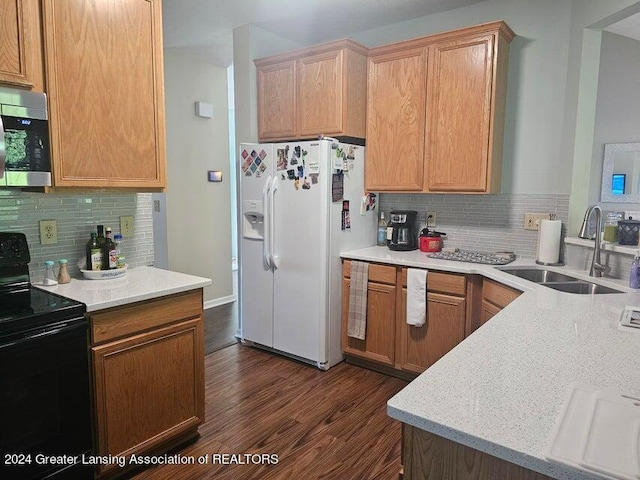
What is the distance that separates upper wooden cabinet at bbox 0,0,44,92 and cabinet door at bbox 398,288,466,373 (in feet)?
7.65

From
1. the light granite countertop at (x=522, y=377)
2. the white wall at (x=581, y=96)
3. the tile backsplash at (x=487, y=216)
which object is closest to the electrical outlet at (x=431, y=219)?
the tile backsplash at (x=487, y=216)

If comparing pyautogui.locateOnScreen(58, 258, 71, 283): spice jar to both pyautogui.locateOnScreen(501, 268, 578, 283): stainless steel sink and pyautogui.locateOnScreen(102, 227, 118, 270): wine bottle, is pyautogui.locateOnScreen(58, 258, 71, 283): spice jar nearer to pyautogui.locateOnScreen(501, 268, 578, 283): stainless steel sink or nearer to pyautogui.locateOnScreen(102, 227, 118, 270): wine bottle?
pyautogui.locateOnScreen(102, 227, 118, 270): wine bottle

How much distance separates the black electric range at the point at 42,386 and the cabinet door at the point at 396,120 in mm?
2209

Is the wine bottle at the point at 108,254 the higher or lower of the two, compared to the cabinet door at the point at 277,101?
lower

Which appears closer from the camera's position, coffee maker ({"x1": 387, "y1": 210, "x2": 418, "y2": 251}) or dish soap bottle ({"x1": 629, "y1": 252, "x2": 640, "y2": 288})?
dish soap bottle ({"x1": 629, "y1": 252, "x2": 640, "y2": 288})

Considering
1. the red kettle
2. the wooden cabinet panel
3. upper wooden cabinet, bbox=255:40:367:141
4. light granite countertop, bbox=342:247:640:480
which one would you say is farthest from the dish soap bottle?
upper wooden cabinet, bbox=255:40:367:141

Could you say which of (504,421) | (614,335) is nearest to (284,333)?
(614,335)

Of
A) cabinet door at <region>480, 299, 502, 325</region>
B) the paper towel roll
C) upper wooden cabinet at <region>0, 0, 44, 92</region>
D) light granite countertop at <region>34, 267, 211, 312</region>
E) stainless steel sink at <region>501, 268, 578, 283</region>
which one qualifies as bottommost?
cabinet door at <region>480, 299, 502, 325</region>

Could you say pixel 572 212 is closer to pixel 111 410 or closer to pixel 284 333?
pixel 284 333

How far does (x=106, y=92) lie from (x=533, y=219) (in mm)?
2690

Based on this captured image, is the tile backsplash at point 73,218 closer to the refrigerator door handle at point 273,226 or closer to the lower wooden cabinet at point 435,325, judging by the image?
→ the refrigerator door handle at point 273,226

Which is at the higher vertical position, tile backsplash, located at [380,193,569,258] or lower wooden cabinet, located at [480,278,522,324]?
tile backsplash, located at [380,193,569,258]

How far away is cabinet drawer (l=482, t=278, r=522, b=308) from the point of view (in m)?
2.31

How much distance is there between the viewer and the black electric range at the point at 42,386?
1.52 meters
